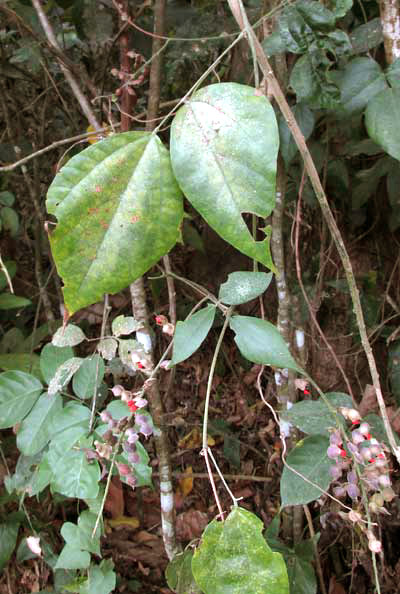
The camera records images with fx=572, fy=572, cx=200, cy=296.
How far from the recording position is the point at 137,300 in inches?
37.2

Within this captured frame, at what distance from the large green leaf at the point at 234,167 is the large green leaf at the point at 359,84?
441 millimetres

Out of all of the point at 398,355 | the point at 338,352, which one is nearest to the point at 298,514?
the point at 398,355

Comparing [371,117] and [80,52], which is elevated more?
[80,52]

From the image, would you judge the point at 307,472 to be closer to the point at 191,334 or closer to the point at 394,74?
the point at 191,334

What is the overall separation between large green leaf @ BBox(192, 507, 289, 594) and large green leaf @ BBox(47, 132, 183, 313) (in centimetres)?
27

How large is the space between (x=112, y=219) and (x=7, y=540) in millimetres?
936

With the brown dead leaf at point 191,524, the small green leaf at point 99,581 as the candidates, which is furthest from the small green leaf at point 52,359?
the brown dead leaf at point 191,524

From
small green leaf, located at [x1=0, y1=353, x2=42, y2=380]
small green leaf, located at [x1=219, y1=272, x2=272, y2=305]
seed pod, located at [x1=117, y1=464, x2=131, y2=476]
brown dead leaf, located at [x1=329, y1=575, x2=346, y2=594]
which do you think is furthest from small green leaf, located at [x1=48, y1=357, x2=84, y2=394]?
brown dead leaf, located at [x1=329, y1=575, x2=346, y2=594]

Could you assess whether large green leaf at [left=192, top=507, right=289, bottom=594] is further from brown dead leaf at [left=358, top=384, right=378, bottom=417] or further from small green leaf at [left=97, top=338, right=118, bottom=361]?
brown dead leaf at [left=358, top=384, right=378, bottom=417]

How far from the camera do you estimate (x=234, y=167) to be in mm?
524

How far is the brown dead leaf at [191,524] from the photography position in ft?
4.65

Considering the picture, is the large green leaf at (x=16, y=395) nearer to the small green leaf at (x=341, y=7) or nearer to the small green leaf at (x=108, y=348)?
the small green leaf at (x=108, y=348)

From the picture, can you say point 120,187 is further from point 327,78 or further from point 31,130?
point 31,130

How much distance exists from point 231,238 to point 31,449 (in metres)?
0.61
